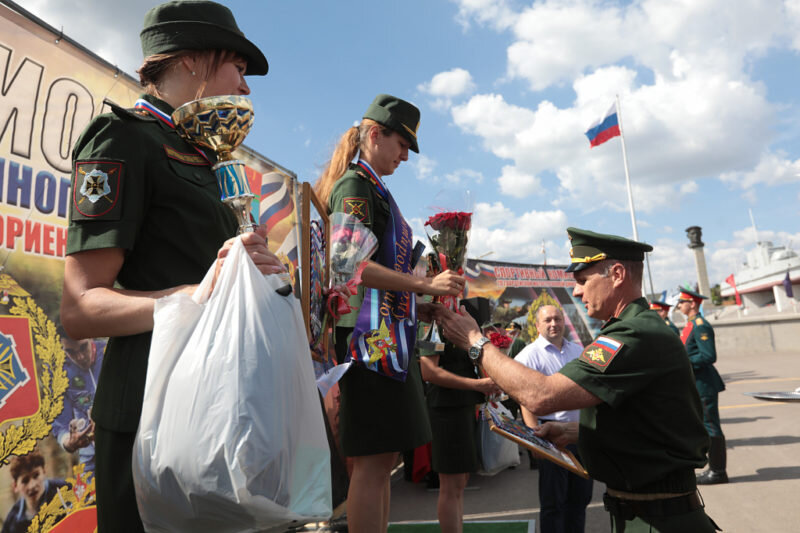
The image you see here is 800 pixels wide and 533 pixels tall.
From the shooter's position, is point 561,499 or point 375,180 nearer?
point 375,180

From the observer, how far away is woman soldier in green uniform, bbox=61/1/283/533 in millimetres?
1150

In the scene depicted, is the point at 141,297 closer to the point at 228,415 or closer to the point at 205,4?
the point at 228,415

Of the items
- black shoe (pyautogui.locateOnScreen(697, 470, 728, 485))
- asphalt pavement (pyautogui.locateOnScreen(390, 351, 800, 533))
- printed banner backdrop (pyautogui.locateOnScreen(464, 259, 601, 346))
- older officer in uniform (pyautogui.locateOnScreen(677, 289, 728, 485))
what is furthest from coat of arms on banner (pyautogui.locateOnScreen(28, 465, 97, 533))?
printed banner backdrop (pyautogui.locateOnScreen(464, 259, 601, 346))

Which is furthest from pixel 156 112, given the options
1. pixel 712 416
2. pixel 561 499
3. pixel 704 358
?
pixel 704 358

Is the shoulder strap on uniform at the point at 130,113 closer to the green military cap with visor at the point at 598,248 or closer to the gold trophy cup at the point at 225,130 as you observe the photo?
the gold trophy cup at the point at 225,130

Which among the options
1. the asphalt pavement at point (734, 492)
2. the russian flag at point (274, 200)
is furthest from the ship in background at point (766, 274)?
the russian flag at point (274, 200)

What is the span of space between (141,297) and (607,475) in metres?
2.02

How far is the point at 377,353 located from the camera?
2.33m

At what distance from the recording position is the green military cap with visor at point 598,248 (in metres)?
2.58

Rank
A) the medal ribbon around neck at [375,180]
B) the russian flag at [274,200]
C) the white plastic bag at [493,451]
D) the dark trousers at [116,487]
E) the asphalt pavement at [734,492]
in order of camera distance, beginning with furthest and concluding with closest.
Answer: the white plastic bag at [493,451], the asphalt pavement at [734,492], the russian flag at [274,200], the medal ribbon around neck at [375,180], the dark trousers at [116,487]

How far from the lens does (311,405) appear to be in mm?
1120

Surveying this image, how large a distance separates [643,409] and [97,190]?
2.13 m

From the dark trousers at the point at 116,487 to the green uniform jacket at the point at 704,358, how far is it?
24.2ft

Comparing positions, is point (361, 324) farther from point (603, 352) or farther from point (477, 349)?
point (603, 352)
